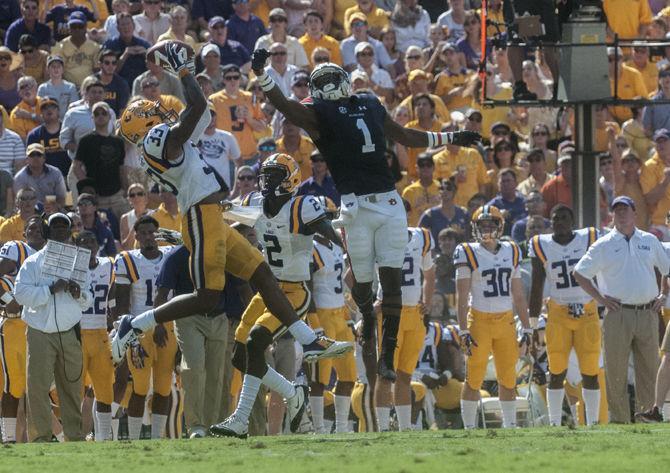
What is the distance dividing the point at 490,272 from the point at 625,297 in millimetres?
1227

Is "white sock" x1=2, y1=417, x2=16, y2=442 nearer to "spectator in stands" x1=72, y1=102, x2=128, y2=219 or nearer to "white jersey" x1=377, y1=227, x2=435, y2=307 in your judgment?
"white jersey" x1=377, y1=227, x2=435, y2=307

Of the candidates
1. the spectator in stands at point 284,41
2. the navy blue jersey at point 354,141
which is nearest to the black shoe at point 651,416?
the navy blue jersey at point 354,141

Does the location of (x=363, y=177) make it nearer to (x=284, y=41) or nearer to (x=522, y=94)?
(x=522, y=94)

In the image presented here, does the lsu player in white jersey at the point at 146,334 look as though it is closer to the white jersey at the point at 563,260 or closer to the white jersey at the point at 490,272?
the white jersey at the point at 490,272

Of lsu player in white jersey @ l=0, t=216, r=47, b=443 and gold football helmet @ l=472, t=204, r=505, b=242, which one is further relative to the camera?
gold football helmet @ l=472, t=204, r=505, b=242

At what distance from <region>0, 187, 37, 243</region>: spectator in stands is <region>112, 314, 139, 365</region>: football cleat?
4842 mm

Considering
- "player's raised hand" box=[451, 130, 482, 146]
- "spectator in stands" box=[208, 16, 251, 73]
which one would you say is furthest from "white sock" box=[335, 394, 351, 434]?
"spectator in stands" box=[208, 16, 251, 73]

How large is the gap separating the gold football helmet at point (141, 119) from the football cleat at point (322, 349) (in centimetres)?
175

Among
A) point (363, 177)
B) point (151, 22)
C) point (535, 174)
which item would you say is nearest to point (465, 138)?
point (363, 177)

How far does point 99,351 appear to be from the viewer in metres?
13.5

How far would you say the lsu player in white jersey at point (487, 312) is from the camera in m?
13.8

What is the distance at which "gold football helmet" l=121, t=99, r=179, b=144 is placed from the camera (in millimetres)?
10445

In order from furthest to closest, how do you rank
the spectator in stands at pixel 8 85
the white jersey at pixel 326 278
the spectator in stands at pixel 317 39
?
the spectator in stands at pixel 317 39, the spectator in stands at pixel 8 85, the white jersey at pixel 326 278

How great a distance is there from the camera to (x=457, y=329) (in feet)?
49.5
